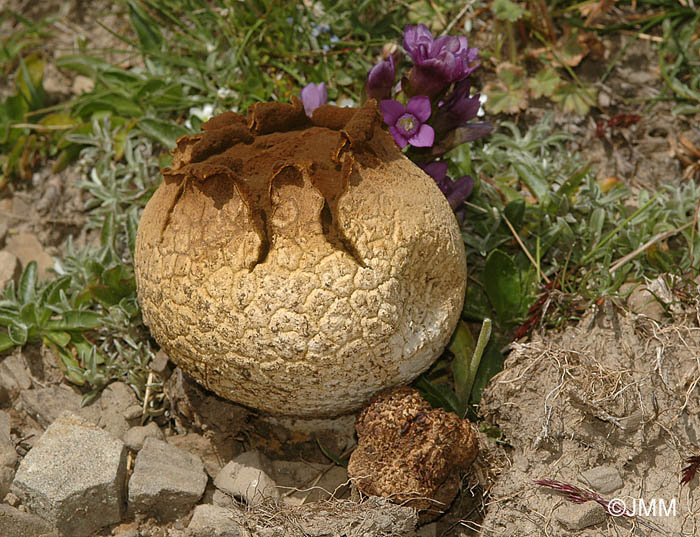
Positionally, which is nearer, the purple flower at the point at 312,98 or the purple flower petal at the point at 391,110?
the purple flower petal at the point at 391,110

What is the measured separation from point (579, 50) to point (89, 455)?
3192mm

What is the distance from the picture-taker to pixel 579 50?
406 cm

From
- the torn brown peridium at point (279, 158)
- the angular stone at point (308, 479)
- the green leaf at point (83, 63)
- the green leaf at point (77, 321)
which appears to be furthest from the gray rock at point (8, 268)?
the angular stone at point (308, 479)

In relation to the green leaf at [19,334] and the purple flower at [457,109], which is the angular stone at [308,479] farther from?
the purple flower at [457,109]

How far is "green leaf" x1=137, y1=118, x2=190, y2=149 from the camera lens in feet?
12.6

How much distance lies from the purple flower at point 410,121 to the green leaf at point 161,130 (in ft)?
4.38

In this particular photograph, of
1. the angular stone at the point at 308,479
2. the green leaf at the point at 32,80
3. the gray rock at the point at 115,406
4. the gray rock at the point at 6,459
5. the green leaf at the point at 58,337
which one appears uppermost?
the green leaf at the point at 32,80

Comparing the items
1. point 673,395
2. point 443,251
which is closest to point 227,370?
point 443,251

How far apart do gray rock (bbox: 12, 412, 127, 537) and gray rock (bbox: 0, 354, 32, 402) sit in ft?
1.60

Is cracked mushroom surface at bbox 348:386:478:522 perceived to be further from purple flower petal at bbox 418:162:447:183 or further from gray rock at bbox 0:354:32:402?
gray rock at bbox 0:354:32:402

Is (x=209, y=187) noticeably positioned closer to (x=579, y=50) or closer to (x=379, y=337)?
(x=379, y=337)

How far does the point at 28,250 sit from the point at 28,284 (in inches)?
16.5

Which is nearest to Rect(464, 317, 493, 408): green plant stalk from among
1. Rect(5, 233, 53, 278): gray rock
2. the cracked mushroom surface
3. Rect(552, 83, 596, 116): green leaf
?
the cracked mushroom surface

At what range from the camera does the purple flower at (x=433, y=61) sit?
9.66ft
